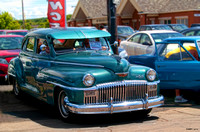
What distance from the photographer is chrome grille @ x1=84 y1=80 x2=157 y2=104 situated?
6.29 m

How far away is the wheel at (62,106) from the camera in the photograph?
664 centimetres

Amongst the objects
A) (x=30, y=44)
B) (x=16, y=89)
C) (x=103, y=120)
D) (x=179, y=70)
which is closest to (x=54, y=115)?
(x=103, y=120)

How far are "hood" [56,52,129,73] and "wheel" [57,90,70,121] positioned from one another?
696 mm

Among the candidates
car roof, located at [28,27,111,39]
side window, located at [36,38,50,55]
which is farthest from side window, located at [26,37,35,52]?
car roof, located at [28,27,111,39]

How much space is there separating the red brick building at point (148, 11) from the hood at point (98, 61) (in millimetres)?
21265

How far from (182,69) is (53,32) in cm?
309

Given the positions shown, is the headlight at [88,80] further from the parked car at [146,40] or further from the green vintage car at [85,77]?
the parked car at [146,40]

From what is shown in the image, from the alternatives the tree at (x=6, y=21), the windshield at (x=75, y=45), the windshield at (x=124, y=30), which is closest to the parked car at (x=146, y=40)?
the windshield at (x=75, y=45)

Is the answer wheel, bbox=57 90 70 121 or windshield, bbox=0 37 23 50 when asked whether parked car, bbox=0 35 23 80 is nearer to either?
windshield, bbox=0 37 23 50

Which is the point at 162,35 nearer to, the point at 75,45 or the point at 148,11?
the point at 75,45

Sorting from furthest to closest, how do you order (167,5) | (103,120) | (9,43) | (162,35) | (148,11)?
(148,11) < (167,5) < (162,35) < (9,43) < (103,120)

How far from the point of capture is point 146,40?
1452cm

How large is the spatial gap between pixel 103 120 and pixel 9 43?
791 centimetres

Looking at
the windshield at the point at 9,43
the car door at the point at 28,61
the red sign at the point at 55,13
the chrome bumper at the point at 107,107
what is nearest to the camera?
the chrome bumper at the point at 107,107
